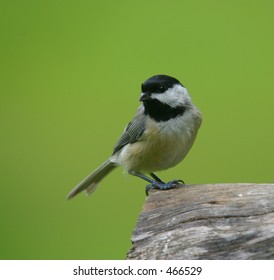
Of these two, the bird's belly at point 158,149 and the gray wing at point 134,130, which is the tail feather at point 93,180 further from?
the bird's belly at point 158,149

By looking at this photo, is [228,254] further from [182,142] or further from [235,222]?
[182,142]

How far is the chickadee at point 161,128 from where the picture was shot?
336 cm

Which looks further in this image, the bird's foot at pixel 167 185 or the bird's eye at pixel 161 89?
the bird's eye at pixel 161 89

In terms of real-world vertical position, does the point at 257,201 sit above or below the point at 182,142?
below

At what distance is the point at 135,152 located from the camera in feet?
11.7

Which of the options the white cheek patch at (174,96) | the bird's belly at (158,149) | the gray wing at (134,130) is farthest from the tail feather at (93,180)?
the white cheek patch at (174,96)

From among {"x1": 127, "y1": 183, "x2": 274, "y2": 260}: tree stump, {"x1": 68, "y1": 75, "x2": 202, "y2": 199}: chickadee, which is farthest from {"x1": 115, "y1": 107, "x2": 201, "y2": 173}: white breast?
{"x1": 127, "y1": 183, "x2": 274, "y2": 260}: tree stump

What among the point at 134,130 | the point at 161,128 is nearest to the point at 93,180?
the point at 134,130

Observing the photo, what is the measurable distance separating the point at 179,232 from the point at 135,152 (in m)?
1.24

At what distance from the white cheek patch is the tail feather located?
871 mm

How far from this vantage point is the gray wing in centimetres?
355

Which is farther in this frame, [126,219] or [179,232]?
[126,219]
